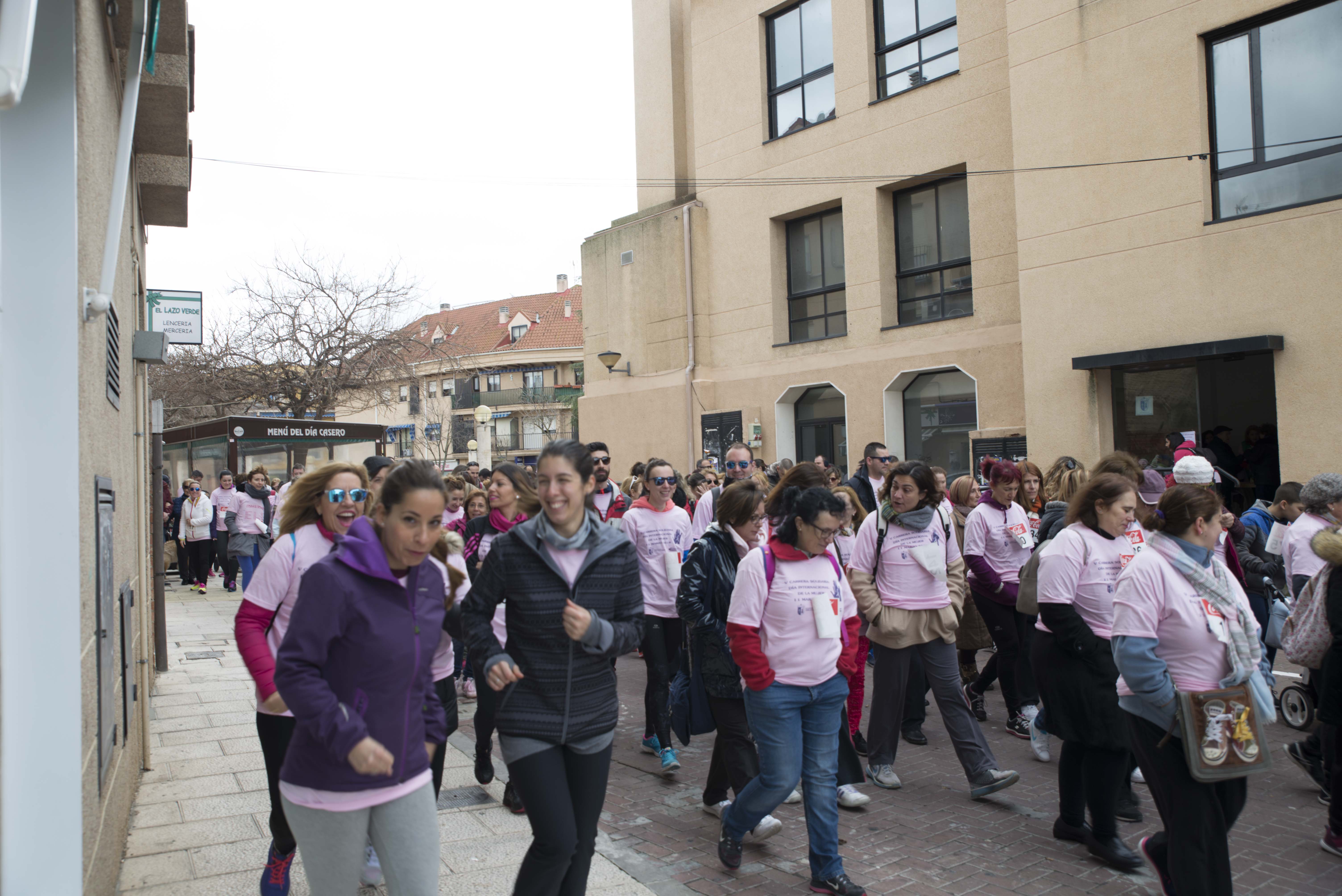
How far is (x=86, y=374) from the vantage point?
3.32m

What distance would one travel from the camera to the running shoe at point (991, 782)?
18.2 feet

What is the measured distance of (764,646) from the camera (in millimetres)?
4582

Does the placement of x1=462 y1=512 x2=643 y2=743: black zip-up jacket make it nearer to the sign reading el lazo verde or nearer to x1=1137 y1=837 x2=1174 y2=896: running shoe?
x1=1137 y1=837 x2=1174 y2=896: running shoe

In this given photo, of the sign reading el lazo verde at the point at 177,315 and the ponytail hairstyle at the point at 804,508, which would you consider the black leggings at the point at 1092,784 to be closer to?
the ponytail hairstyle at the point at 804,508

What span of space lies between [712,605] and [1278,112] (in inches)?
426

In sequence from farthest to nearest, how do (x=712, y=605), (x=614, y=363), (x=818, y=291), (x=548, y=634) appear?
(x=614, y=363)
(x=818, y=291)
(x=712, y=605)
(x=548, y=634)

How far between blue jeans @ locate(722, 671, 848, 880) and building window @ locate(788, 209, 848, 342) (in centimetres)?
1431

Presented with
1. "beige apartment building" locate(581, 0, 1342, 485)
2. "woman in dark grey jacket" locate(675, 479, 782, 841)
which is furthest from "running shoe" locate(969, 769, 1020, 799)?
"beige apartment building" locate(581, 0, 1342, 485)

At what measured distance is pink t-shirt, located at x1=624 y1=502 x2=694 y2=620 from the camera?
6719 mm

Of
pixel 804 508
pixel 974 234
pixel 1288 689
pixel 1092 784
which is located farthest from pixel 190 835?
pixel 974 234

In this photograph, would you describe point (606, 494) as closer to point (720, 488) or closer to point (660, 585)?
point (720, 488)

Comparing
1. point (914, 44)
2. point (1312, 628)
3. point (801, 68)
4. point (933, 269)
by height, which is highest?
point (801, 68)

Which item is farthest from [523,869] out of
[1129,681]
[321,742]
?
[1129,681]

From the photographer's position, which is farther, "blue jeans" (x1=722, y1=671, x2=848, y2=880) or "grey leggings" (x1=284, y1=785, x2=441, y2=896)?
"blue jeans" (x1=722, y1=671, x2=848, y2=880)
